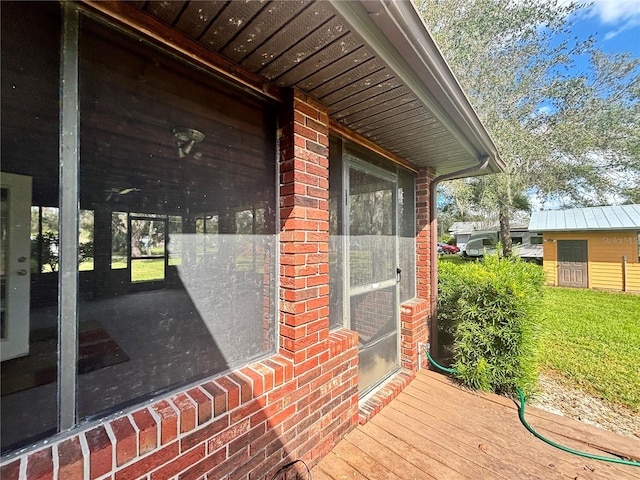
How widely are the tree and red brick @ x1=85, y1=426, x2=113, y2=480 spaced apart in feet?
28.4

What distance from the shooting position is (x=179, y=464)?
1.17 m

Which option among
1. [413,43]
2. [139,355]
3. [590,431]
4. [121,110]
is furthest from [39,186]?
[590,431]

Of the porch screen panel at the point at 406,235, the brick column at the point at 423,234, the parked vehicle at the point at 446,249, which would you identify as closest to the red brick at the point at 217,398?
the porch screen panel at the point at 406,235

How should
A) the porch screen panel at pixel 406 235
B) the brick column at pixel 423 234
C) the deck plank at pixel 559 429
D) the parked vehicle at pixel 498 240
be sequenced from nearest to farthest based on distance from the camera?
the deck plank at pixel 559 429, the porch screen panel at pixel 406 235, the brick column at pixel 423 234, the parked vehicle at pixel 498 240

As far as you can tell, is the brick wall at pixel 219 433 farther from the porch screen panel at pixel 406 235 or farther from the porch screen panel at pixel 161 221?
the porch screen panel at pixel 406 235

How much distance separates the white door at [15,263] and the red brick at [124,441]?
415 mm

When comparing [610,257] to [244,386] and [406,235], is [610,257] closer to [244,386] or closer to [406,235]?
[406,235]

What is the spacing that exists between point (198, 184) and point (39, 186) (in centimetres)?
55

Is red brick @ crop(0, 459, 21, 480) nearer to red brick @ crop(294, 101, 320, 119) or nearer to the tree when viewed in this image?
red brick @ crop(294, 101, 320, 119)

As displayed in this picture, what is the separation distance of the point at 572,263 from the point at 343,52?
39.4 feet

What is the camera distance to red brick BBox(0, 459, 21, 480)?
828 millimetres

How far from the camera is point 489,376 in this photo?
2.78m

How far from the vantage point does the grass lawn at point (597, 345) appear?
11.0 feet

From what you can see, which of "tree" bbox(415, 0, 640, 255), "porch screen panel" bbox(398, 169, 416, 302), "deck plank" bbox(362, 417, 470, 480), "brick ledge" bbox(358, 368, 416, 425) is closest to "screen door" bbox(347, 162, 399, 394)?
"brick ledge" bbox(358, 368, 416, 425)
